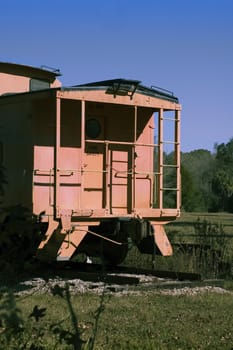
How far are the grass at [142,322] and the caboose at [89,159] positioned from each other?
7.02 feet

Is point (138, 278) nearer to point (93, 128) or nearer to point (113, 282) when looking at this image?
point (113, 282)

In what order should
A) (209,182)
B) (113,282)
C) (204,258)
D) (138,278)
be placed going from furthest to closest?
(209,182) → (204,258) → (113,282) → (138,278)

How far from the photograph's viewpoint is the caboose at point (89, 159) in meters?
12.5

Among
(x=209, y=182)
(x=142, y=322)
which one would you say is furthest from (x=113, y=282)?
(x=209, y=182)

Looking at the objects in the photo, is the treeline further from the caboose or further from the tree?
the caboose

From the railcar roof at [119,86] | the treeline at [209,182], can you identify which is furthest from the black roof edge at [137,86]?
the treeline at [209,182]

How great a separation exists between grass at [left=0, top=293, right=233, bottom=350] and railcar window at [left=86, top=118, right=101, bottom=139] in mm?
4072

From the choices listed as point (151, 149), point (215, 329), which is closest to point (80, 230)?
point (151, 149)

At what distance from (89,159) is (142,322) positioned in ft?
18.2

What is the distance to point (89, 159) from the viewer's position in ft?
44.7

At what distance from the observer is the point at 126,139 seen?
46.6 feet

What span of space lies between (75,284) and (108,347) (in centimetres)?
458

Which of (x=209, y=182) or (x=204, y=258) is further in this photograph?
(x=209, y=182)

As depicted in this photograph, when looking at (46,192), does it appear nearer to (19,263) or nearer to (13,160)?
(13,160)
